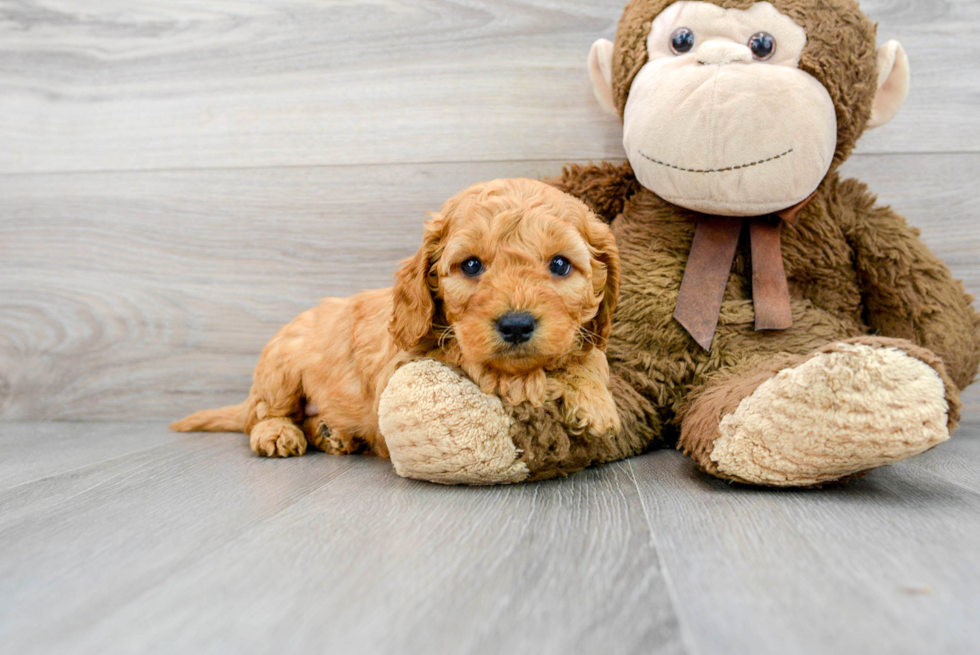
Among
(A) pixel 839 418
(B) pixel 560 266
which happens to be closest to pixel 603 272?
(B) pixel 560 266

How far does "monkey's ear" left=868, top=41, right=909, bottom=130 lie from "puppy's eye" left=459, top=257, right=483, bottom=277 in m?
0.92

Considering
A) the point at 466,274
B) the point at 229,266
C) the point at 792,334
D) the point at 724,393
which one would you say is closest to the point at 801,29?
the point at 792,334

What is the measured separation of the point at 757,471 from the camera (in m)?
1.08

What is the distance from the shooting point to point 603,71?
1.58 meters

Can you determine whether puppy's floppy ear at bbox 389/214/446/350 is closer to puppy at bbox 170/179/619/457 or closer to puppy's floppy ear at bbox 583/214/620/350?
puppy at bbox 170/179/619/457

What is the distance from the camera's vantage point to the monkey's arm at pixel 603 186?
1.58 metres

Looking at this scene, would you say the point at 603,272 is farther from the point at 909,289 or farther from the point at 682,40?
the point at 909,289

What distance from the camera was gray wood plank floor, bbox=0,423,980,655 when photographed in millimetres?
634

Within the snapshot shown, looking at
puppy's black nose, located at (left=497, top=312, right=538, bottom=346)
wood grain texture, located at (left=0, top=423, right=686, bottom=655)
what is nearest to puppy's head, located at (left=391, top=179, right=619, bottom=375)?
puppy's black nose, located at (left=497, top=312, right=538, bottom=346)

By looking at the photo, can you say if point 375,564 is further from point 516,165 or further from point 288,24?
point 288,24

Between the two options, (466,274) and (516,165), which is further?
(516,165)

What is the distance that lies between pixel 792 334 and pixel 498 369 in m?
0.66

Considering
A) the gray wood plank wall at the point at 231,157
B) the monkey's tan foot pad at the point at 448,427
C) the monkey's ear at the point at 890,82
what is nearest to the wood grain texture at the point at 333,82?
the gray wood plank wall at the point at 231,157

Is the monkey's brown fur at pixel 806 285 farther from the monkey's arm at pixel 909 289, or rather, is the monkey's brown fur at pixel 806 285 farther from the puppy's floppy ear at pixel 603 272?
the puppy's floppy ear at pixel 603 272
